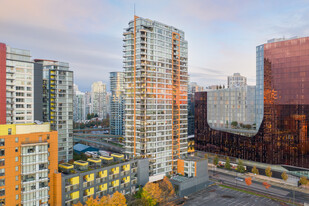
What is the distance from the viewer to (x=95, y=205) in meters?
58.8

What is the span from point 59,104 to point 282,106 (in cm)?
10382

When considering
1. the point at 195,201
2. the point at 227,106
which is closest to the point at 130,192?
the point at 195,201

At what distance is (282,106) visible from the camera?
4321 inches

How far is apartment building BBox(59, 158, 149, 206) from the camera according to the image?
64125 mm

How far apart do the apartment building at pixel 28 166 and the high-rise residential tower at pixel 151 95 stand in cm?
3876

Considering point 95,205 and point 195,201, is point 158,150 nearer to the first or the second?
point 195,201

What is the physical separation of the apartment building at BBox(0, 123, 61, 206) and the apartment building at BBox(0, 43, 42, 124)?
1483 inches

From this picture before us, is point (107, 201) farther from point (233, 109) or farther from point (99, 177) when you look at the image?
point (233, 109)

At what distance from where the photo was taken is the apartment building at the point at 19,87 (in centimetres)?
8944

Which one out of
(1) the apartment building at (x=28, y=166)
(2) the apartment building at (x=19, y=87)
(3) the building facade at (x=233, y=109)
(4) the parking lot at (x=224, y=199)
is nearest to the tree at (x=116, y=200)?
(1) the apartment building at (x=28, y=166)

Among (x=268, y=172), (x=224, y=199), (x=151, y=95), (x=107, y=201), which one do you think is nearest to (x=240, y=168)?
(x=268, y=172)


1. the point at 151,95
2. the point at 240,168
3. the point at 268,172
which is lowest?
the point at 240,168

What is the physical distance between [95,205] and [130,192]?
22983mm

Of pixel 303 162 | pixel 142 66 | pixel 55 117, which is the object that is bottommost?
pixel 303 162
